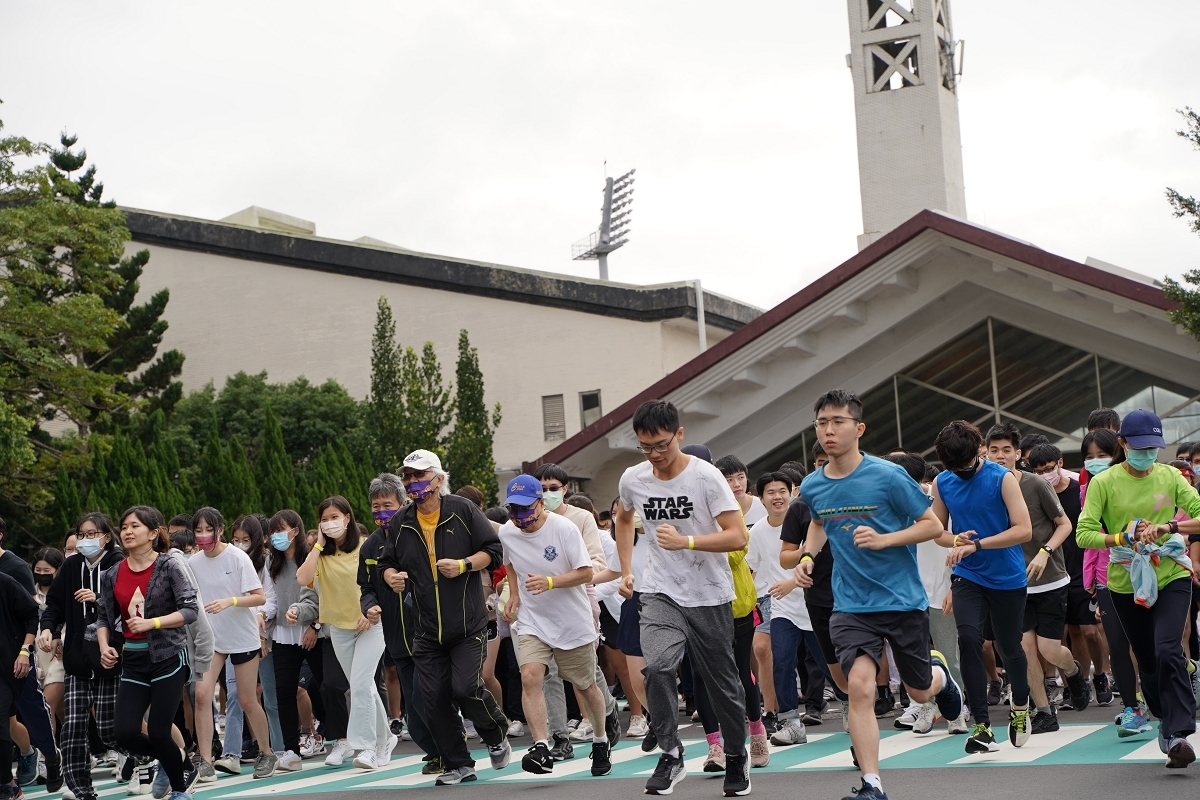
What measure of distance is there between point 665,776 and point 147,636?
11.1ft

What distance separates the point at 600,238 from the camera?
60094 millimetres

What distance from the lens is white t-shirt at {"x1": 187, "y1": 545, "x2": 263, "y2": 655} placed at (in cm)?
1061

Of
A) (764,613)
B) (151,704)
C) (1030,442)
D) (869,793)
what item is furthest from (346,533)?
(1030,442)

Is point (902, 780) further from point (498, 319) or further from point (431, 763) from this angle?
point (498, 319)

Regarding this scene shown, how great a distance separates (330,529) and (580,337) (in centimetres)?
2779

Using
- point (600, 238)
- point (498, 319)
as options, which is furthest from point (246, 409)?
point (600, 238)

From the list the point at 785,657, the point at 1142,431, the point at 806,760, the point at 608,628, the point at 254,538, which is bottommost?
the point at 806,760

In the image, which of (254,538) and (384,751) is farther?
(254,538)

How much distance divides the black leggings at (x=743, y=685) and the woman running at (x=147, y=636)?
3.18 meters

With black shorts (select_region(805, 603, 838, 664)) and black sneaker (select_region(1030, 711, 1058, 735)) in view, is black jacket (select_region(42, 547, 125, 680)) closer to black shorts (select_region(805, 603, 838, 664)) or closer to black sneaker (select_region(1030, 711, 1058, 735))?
Answer: black shorts (select_region(805, 603, 838, 664))

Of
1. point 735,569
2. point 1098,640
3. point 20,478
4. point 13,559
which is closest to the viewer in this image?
point 735,569

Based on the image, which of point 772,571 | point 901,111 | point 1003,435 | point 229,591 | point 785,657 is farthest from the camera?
point 901,111

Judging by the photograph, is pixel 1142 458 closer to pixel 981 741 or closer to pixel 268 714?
pixel 981 741

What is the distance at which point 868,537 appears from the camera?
6.92 meters
